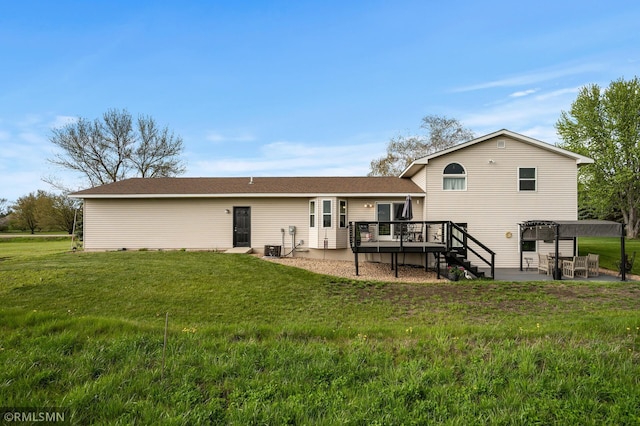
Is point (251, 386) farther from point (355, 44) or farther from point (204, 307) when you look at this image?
point (355, 44)

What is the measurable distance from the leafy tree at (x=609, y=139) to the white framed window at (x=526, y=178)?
21.1 m

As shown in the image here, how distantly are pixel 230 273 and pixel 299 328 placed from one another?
588 cm

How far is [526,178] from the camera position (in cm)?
1371

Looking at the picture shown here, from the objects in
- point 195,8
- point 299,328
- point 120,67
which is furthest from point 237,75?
point 299,328

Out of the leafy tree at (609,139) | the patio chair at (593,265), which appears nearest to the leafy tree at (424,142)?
the leafy tree at (609,139)

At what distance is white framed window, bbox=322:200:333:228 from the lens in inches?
565

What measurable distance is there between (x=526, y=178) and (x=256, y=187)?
12.4 meters

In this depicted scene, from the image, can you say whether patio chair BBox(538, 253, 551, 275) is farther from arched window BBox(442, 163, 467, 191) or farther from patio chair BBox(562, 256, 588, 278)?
arched window BBox(442, 163, 467, 191)

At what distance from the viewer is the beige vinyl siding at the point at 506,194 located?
13.6 meters

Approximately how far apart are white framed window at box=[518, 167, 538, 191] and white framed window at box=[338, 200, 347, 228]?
774 cm

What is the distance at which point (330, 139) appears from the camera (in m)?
24.6

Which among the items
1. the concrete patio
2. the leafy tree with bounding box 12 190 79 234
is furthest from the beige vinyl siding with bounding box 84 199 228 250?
the leafy tree with bounding box 12 190 79 234

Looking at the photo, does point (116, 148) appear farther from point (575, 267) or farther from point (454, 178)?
point (575, 267)

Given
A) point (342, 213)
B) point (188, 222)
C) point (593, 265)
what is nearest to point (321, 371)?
point (342, 213)
